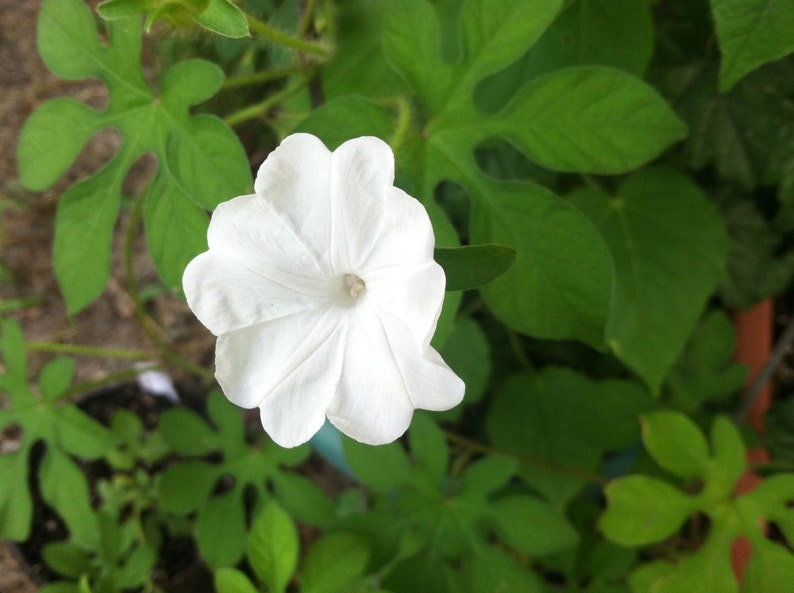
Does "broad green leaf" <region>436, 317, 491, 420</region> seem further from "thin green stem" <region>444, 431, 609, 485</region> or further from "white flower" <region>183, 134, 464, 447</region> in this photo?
"white flower" <region>183, 134, 464, 447</region>

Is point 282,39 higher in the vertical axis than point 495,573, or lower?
higher

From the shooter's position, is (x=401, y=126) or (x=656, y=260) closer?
(x=401, y=126)

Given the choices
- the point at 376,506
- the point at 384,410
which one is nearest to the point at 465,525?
the point at 376,506

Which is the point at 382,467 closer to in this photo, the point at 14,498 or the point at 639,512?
the point at 639,512

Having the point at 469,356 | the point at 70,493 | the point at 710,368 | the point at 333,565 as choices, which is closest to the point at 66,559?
the point at 70,493

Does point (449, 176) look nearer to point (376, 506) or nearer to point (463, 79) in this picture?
point (463, 79)

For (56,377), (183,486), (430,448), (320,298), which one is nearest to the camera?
(320,298)

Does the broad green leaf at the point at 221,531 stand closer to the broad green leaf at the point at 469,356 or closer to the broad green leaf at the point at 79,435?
the broad green leaf at the point at 79,435
